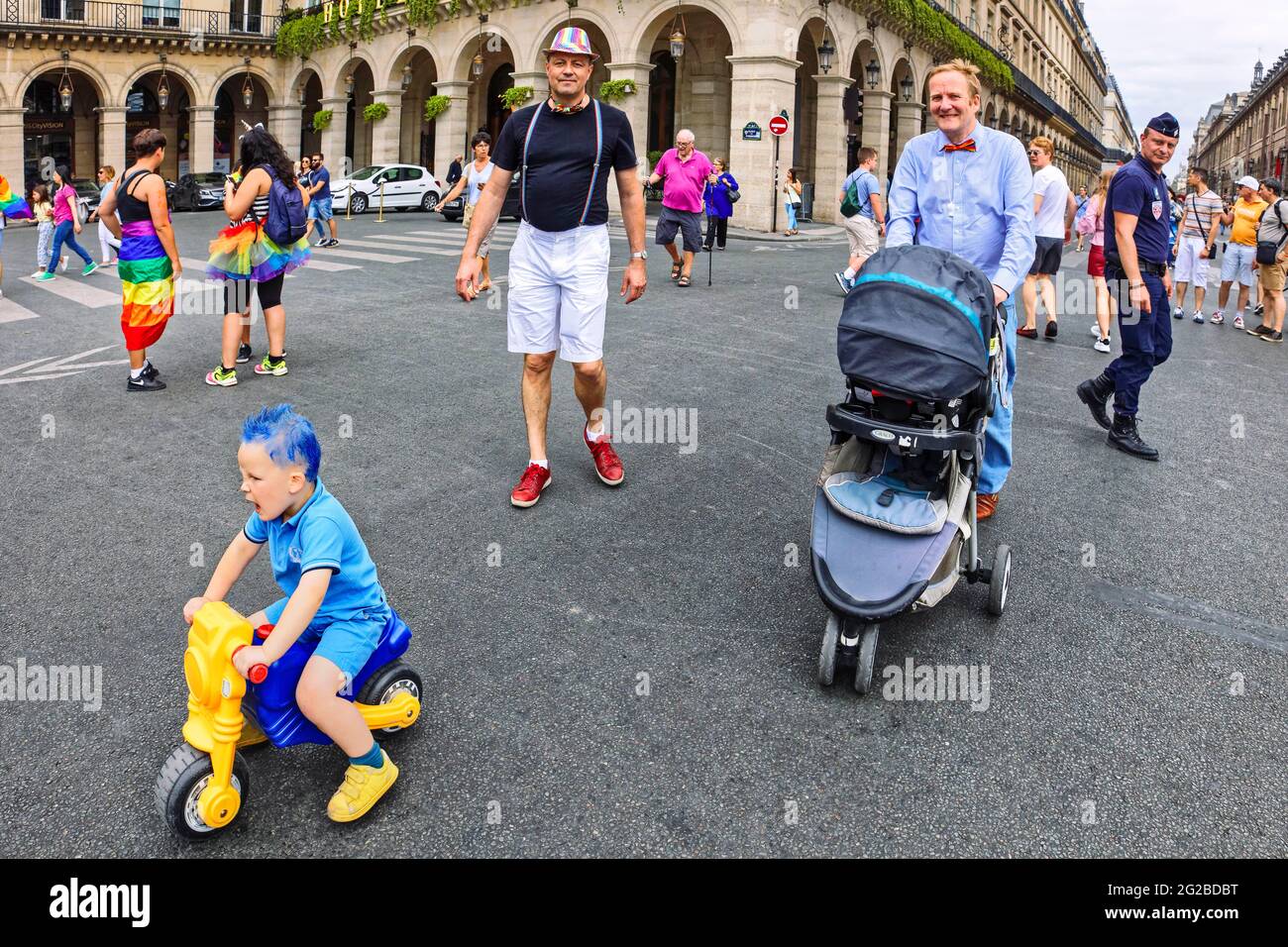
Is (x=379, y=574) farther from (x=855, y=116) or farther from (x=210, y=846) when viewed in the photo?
(x=855, y=116)

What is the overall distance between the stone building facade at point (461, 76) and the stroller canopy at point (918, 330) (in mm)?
24407

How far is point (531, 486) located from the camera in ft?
16.1

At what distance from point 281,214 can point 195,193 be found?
28864 mm

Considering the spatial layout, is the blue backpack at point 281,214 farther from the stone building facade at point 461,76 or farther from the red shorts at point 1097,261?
the stone building facade at point 461,76

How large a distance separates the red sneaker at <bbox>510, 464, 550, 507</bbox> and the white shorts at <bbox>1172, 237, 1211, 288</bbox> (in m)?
11.5

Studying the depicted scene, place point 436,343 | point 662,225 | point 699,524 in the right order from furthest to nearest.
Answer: point 662,225 → point 436,343 → point 699,524

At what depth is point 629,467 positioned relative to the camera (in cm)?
549

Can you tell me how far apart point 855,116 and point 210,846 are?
30.5 metres

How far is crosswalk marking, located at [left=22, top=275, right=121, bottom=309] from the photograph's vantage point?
11102 mm

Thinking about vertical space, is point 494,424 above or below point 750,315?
below

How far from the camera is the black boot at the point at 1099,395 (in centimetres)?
638

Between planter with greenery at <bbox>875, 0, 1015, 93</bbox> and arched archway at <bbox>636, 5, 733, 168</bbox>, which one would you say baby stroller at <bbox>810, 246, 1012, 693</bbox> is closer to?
planter with greenery at <bbox>875, 0, 1015, 93</bbox>

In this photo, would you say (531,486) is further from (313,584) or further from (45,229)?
(45,229)

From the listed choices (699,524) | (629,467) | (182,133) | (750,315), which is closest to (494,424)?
(629,467)
